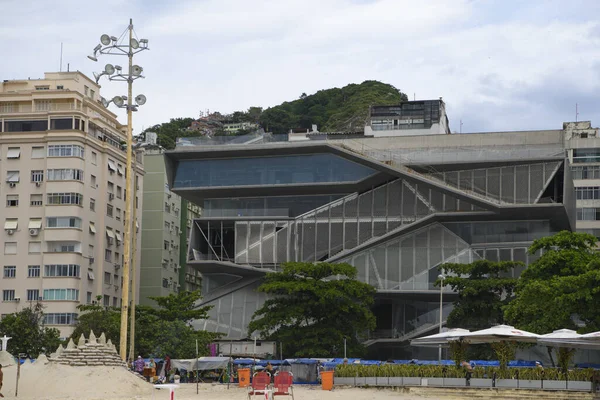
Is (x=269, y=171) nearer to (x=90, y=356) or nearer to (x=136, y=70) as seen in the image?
(x=136, y=70)

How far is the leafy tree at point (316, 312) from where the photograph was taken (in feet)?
202

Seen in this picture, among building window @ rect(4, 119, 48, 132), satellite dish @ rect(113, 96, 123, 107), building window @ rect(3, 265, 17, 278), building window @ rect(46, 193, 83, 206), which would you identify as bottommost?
building window @ rect(3, 265, 17, 278)

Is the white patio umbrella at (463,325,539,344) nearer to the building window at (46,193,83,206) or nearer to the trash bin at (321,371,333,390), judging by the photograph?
the trash bin at (321,371,333,390)

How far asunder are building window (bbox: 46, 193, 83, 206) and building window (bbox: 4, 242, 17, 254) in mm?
4453

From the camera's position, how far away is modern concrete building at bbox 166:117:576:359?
72062 mm

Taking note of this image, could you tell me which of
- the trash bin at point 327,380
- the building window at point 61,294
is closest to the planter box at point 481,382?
the trash bin at point 327,380

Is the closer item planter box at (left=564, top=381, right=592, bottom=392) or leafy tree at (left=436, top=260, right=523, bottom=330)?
planter box at (left=564, top=381, right=592, bottom=392)

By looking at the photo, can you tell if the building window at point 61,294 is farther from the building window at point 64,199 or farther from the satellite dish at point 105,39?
the satellite dish at point 105,39

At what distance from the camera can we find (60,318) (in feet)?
265

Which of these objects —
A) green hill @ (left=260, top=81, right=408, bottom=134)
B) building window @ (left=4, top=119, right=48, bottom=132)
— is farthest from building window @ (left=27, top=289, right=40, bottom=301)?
green hill @ (left=260, top=81, right=408, bottom=134)

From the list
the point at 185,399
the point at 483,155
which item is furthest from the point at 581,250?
the point at 185,399

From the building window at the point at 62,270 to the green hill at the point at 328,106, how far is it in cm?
6165

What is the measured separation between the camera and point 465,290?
62.0m

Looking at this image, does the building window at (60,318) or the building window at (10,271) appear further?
the building window at (10,271)
